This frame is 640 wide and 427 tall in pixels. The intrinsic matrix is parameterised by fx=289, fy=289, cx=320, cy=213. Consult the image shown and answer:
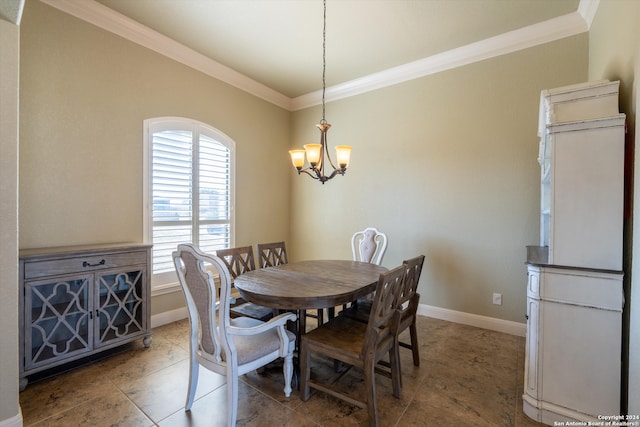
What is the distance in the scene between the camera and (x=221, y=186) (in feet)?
12.7

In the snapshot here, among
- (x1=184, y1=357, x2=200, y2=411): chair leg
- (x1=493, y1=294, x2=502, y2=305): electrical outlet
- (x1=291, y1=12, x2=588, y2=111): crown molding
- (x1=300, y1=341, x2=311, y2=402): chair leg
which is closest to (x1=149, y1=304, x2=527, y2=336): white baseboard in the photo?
(x1=493, y1=294, x2=502, y2=305): electrical outlet

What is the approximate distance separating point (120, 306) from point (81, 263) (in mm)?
503

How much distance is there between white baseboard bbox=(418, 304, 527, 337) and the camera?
3039 mm

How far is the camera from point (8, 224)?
5.43 feet

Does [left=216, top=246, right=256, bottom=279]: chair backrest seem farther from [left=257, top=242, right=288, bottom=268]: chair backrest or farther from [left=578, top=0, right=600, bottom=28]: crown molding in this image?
[left=578, top=0, right=600, bottom=28]: crown molding

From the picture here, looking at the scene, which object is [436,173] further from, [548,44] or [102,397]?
[102,397]

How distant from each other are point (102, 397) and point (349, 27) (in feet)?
12.3

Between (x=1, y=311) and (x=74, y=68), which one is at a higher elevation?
(x=74, y=68)

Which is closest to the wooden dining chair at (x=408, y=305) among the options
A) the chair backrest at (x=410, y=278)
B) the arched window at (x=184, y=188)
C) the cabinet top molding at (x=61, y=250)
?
the chair backrest at (x=410, y=278)

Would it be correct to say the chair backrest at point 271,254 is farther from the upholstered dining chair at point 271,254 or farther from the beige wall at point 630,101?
the beige wall at point 630,101

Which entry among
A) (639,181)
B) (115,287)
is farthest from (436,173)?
(115,287)

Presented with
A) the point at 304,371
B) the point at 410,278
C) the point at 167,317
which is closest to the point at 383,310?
the point at 410,278

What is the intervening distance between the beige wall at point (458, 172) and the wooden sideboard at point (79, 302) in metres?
2.60

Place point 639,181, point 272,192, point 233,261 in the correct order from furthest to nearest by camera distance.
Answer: point 272,192, point 233,261, point 639,181
